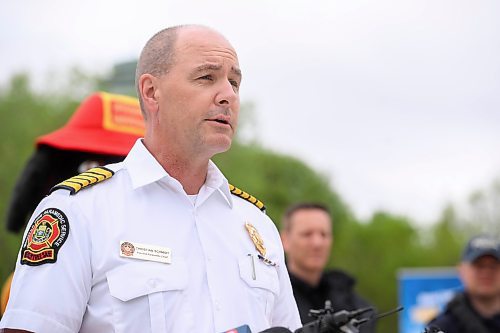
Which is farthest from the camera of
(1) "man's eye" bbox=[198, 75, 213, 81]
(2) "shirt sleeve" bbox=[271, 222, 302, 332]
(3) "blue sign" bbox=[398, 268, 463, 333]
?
(3) "blue sign" bbox=[398, 268, 463, 333]

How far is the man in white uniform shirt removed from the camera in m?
2.57

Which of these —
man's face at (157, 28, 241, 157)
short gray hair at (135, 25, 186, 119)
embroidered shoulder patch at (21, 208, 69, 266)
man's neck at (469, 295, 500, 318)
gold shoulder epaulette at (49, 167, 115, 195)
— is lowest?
man's neck at (469, 295, 500, 318)

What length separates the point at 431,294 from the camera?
11055mm

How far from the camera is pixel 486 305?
20.0 feet

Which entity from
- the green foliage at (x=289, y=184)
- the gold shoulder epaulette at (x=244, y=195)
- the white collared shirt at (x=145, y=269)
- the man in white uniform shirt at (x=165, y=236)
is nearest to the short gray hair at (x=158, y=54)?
the man in white uniform shirt at (x=165, y=236)

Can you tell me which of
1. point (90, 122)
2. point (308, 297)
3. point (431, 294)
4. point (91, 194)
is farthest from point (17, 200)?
point (431, 294)

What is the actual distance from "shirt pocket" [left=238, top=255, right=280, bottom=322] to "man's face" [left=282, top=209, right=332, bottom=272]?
10.2ft

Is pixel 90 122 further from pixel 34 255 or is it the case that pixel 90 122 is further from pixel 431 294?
pixel 431 294

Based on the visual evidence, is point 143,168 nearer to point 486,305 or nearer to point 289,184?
point 486,305

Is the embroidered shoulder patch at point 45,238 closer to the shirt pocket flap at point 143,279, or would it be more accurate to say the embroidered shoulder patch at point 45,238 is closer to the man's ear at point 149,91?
the shirt pocket flap at point 143,279

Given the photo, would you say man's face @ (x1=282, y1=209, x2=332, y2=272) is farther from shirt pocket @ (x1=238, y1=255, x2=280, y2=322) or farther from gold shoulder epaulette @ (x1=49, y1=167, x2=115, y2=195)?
gold shoulder epaulette @ (x1=49, y1=167, x2=115, y2=195)

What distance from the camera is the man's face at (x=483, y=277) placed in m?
6.11

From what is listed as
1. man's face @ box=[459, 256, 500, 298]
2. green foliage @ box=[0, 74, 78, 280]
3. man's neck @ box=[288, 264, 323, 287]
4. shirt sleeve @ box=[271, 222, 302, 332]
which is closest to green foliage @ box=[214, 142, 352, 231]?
green foliage @ box=[0, 74, 78, 280]

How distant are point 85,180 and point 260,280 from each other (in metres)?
0.68
